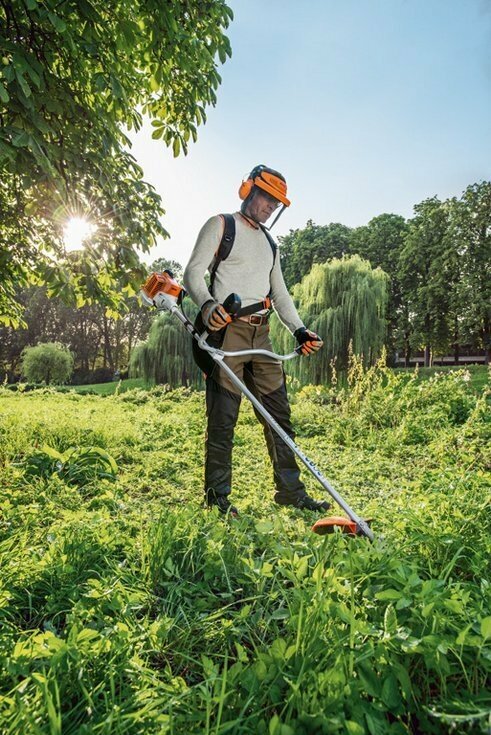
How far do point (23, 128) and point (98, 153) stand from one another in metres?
0.65

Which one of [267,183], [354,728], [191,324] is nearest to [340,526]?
[354,728]

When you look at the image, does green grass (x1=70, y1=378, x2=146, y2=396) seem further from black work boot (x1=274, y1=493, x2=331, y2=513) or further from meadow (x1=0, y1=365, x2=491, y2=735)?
meadow (x1=0, y1=365, x2=491, y2=735)

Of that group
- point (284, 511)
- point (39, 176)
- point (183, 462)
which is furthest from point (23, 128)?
point (183, 462)

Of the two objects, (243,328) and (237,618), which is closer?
(237,618)

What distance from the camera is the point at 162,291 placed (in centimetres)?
300

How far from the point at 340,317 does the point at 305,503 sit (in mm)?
11647

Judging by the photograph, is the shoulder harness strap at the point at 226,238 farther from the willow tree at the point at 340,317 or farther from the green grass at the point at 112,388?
the green grass at the point at 112,388

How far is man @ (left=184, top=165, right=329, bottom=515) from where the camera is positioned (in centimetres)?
318

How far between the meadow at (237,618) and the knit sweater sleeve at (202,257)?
4.88 ft

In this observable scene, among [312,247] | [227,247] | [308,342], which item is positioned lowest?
[308,342]

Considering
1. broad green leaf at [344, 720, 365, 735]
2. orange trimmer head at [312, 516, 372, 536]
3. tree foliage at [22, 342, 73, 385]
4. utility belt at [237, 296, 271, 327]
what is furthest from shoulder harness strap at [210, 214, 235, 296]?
tree foliage at [22, 342, 73, 385]

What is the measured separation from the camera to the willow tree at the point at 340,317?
46.1ft

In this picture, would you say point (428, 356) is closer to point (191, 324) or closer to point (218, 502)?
point (218, 502)

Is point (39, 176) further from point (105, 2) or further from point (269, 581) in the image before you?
point (269, 581)
